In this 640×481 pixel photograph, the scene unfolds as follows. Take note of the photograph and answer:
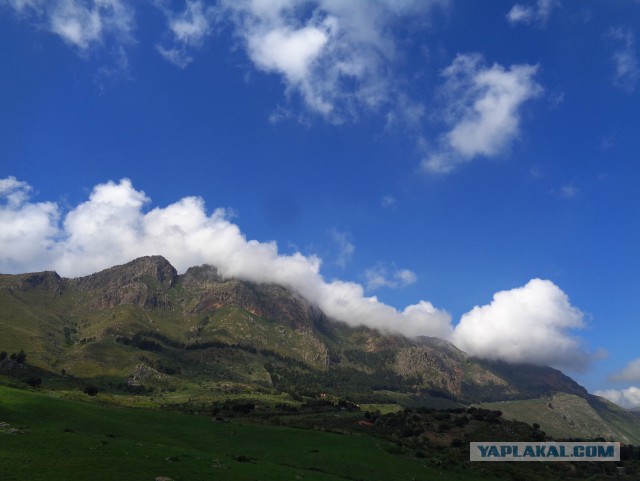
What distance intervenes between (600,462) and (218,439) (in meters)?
115

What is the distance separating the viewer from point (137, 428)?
238 ft

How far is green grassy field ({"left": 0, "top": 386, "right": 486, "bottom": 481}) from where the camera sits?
44.1m

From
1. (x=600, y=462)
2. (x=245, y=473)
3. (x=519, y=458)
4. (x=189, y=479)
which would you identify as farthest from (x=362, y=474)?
(x=600, y=462)

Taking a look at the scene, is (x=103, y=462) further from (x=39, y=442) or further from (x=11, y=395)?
(x=11, y=395)

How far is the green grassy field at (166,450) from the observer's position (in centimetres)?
4406

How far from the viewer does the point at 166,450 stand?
56.8m

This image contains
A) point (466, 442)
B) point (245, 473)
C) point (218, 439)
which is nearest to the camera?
point (245, 473)
